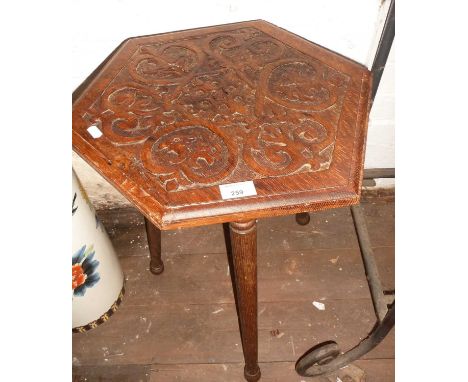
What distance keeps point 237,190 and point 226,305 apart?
787 millimetres

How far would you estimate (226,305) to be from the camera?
1420mm

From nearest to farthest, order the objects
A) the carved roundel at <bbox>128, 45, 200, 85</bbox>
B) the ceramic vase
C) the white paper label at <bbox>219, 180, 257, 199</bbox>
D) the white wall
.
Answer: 1. the white paper label at <bbox>219, 180, 257, 199</bbox>
2. the carved roundel at <bbox>128, 45, 200, 85</bbox>
3. the ceramic vase
4. the white wall

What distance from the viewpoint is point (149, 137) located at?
0.84 metres

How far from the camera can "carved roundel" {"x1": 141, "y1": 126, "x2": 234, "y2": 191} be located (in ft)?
2.50

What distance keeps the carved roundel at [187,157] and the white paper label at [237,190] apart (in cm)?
3

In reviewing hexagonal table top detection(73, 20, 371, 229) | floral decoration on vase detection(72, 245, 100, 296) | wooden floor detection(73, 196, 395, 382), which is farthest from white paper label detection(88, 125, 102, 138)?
wooden floor detection(73, 196, 395, 382)

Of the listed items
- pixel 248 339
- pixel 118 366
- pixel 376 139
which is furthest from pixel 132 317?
pixel 376 139

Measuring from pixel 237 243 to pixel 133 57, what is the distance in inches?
22.2

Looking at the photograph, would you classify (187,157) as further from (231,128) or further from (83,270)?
(83,270)

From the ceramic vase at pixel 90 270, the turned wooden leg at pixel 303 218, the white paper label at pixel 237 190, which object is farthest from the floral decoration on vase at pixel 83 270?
the turned wooden leg at pixel 303 218

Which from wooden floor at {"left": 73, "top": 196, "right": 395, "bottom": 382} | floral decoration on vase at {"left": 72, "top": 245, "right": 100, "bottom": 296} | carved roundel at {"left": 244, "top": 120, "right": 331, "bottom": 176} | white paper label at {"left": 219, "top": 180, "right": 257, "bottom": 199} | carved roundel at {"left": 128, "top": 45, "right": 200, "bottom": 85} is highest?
carved roundel at {"left": 128, "top": 45, "right": 200, "bottom": 85}

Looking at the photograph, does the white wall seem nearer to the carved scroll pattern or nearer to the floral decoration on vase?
the carved scroll pattern

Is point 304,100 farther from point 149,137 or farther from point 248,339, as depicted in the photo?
point 248,339

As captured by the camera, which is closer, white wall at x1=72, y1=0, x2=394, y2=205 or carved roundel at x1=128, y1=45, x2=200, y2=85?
carved roundel at x1=128, y1=45, x2=200, y2=85
